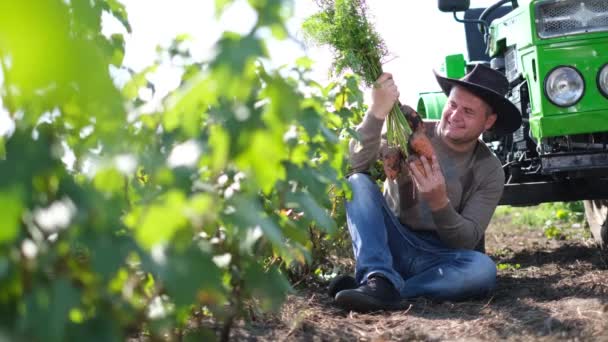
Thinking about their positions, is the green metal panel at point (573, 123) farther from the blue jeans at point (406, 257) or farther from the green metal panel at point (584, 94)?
the blue jeans at point (406, 257)

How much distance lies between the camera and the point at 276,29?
1.15 metres

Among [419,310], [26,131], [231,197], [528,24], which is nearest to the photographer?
[26,131]

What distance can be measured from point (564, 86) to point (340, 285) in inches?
69.9

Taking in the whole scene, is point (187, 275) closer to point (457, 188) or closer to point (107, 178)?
point (107, 178)

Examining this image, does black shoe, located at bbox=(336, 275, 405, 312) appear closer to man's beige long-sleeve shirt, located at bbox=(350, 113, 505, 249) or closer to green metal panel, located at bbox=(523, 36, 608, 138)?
man's beige long-sleeve shirt, located at bbox=(350, 113, 505, 249)

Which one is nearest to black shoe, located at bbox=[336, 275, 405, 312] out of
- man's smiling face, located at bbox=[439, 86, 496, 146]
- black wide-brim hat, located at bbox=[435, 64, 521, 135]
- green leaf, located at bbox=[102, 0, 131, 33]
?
man's smiling face, located at bbox=[439, 86, 496, 146]

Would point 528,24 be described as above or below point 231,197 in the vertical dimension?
above

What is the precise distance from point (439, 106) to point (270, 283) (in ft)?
12.7

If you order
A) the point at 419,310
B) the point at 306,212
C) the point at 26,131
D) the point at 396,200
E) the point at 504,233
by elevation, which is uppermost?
the point at 26,131

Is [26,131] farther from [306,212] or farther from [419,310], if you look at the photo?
[419,310]

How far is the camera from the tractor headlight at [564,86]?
14.2ft

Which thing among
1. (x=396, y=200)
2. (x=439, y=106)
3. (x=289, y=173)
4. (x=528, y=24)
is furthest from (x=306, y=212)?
(x=439, y=106)

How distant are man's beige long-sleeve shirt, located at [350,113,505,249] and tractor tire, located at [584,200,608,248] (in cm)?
197

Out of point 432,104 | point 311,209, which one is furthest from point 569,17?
point 311,209
